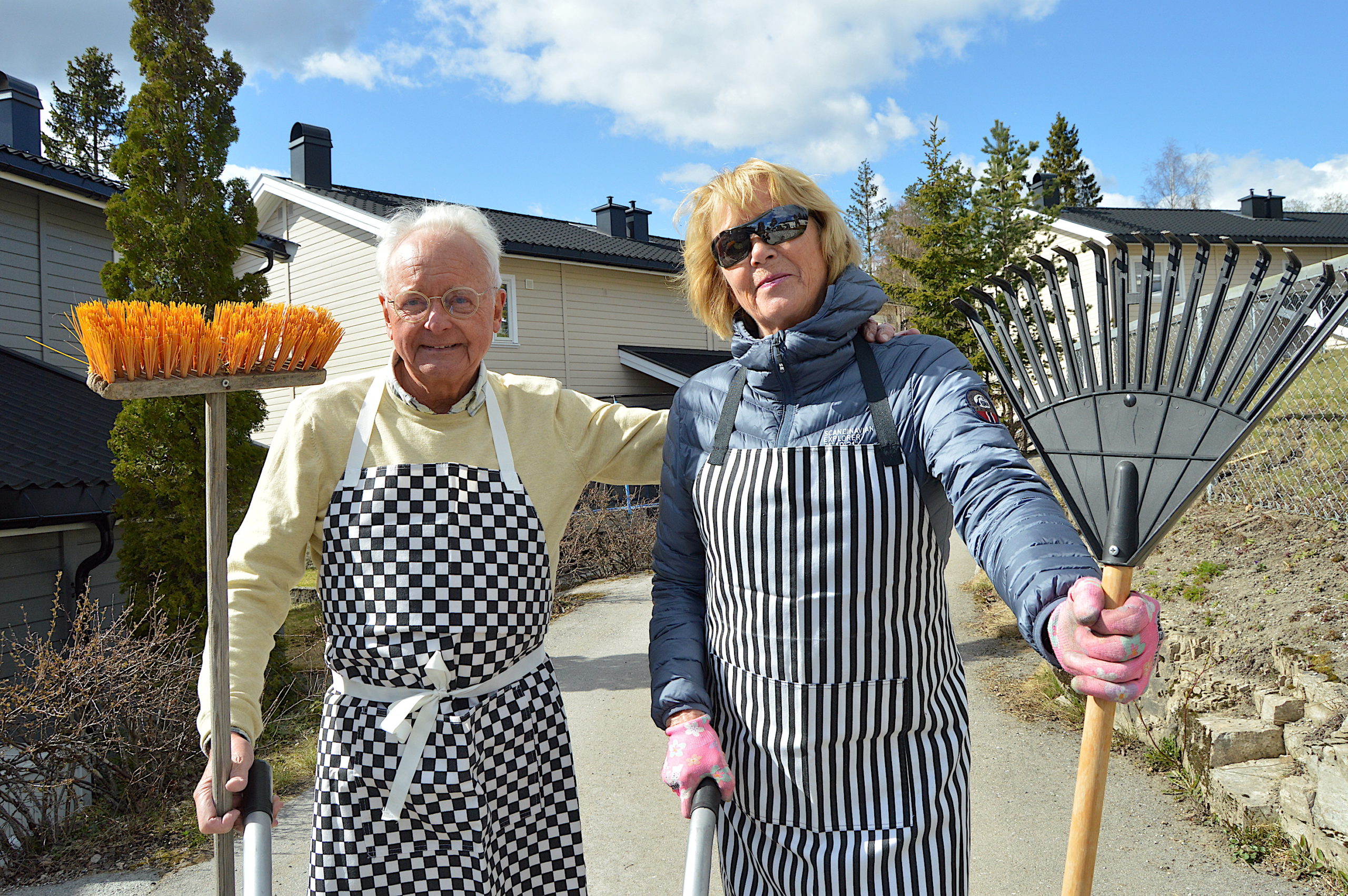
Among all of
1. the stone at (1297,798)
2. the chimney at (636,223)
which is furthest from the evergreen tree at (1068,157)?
the stone at (1297,798)

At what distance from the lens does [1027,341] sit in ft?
5.27

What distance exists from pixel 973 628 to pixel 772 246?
6.03 meters

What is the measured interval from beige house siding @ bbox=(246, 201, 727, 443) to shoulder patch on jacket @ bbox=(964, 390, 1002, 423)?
13159 millimetres

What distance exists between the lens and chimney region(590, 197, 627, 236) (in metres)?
21.8

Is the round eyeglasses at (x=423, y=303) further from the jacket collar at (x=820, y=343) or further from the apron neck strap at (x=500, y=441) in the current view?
the jacket collar at (x=820, y=343)

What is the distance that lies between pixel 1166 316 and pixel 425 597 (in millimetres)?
1607

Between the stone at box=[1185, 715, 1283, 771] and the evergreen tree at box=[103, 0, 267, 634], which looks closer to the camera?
the stone at box=[1185, 715, 1283, 771]

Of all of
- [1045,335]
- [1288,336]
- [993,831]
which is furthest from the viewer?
[993,831]

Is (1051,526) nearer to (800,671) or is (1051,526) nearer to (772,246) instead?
(800,671)

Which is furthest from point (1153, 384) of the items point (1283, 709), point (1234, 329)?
point (1283, 709)

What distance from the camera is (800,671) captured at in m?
1.81

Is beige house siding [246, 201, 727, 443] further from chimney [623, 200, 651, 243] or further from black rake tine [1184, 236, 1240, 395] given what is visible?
black rake tine [1184, 236, 1240, 395]

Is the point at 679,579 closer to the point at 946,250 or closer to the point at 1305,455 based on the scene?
the point at 1305,455

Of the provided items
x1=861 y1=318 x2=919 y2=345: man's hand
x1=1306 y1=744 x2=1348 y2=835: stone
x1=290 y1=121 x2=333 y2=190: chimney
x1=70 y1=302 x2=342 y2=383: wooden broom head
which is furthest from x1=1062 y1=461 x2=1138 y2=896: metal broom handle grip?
x1=290 y1=121 x2=333 y2=190: chimney
